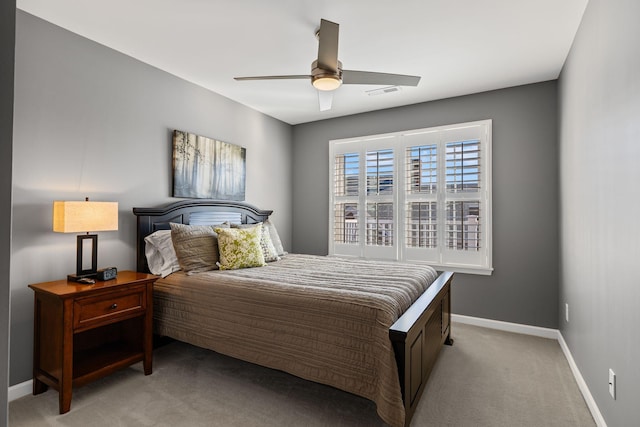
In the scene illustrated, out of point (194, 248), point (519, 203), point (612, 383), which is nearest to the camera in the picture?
point (612, 383)

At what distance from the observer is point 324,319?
79.8 inches

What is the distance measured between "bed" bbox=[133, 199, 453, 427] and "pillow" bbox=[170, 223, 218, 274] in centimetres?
13

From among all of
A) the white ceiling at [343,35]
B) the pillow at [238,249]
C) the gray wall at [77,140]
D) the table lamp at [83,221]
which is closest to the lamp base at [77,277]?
the table lamp at [83,221]

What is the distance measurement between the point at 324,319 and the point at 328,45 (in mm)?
1772

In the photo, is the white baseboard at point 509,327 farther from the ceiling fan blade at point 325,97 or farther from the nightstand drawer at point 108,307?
the nightstand drawer at point 108,307

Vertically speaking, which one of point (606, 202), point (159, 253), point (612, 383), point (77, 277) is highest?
point (606, 202)

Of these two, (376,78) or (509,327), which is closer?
(376,78)

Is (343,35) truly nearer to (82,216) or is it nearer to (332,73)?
(332,73)

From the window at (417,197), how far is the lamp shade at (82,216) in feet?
9.79

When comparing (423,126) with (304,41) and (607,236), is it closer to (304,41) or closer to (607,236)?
(304,41)

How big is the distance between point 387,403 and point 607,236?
1.55 meters

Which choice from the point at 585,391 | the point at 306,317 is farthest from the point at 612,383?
the point at 306,317

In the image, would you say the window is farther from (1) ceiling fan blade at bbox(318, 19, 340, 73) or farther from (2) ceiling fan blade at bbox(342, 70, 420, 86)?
(1) ceiling fan blade at bbox(318, 19, 340, 73)

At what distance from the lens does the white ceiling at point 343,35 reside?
227 cm
